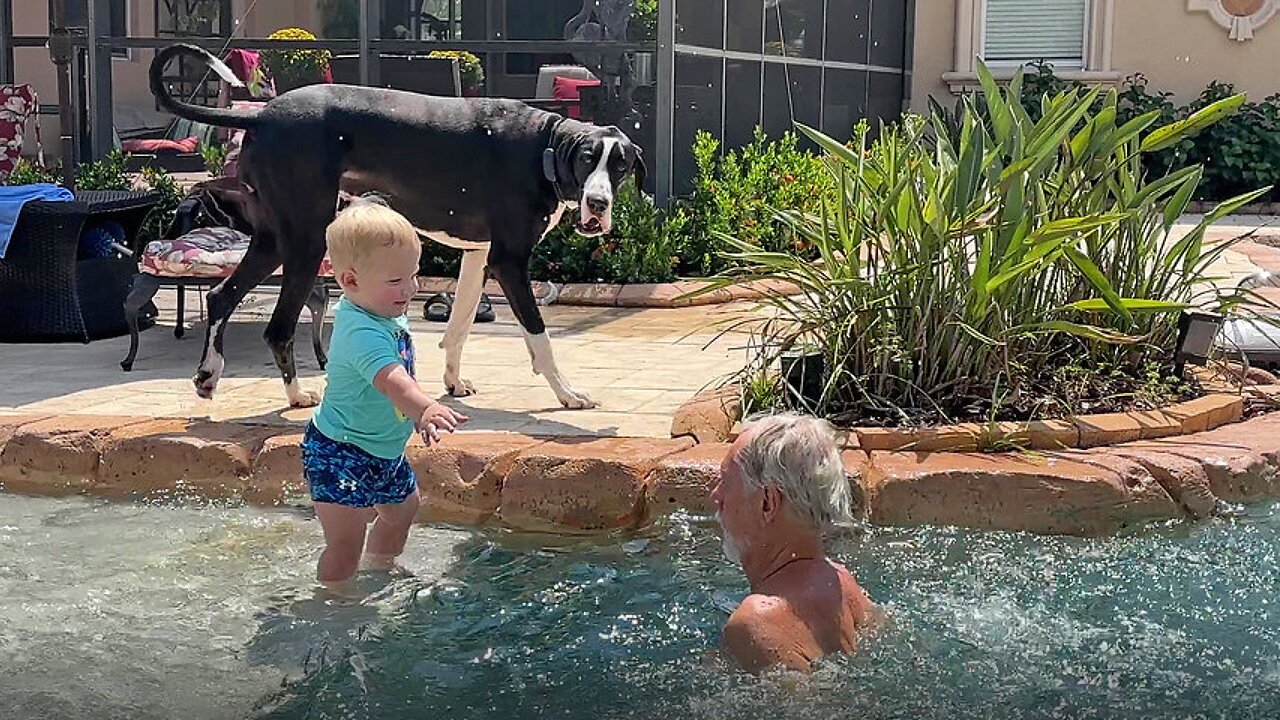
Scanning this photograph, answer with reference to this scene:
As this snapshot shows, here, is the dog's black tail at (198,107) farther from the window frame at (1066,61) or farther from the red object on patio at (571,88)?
the window frame at (1066,61)

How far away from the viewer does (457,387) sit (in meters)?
5.50

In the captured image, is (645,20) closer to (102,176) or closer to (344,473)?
(102,176)

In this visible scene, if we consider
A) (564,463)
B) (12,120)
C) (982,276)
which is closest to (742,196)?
(982,276)

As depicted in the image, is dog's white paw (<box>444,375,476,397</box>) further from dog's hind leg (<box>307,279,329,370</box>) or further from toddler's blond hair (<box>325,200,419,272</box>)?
toddler's blond hair (<box>325,200,419,272</box>)

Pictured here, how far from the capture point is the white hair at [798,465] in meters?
2.71

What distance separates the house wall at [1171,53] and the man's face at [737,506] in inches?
504

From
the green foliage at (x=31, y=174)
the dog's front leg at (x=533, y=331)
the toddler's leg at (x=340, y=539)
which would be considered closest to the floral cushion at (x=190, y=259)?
the dog's front leg at (x=533, y=331)

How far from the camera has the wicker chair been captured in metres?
6.68

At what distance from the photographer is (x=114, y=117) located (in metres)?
10.1

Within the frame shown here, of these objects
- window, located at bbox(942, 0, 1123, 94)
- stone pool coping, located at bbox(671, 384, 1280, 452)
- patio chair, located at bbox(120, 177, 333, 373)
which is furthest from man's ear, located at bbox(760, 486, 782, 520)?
window, located at bbox(942, 0, 1123, 94)

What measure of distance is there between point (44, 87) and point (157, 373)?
6.51m

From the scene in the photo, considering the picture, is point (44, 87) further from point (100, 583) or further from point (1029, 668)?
point (1029, 668)

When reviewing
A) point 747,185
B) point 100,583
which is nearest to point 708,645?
point 100,583

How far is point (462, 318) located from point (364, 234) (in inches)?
87.0
